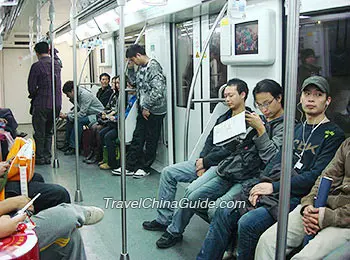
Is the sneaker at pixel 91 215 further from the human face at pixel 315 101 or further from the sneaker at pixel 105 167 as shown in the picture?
the sneaker at pixel 105 167

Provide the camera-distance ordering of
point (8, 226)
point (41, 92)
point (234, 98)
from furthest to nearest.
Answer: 1. point (41, 92)
2. point (234, 98)
3. point (8, 226)

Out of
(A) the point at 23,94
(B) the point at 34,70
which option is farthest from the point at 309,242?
(A) the point at 23,94

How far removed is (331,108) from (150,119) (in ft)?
8.90

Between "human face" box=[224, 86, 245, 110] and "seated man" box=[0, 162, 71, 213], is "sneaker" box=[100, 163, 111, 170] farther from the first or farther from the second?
"human face" box=[224, 86, 245, 110]

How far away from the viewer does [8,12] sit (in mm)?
7754

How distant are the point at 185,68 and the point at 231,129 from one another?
234 cm

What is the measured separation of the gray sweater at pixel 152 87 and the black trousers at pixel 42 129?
1751 millimetres

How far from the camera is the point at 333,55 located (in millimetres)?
2828

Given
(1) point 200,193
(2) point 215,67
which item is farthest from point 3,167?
(2) point 215,67

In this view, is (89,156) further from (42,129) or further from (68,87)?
(68,87)

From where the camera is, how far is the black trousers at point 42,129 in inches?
243

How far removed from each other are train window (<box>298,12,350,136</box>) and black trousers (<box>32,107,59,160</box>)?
13.8ft

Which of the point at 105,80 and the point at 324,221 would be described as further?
the point at 105,80

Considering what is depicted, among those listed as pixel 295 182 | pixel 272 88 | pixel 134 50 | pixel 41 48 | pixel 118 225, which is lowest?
pixel 118 225
